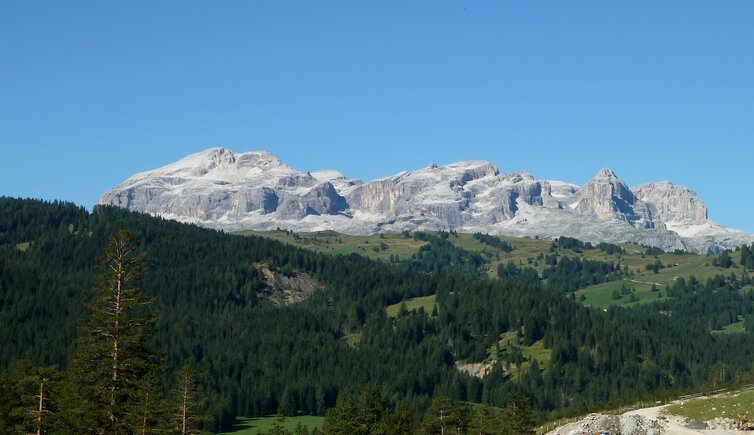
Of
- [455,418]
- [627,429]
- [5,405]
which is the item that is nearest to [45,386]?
[5,405]

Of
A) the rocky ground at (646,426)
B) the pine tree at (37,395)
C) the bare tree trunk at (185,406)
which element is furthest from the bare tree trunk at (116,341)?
the rocky ground at (646,426)

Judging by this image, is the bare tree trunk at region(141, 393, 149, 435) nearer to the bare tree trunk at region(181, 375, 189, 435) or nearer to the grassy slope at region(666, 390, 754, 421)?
the bare tree trunk at region(181, 375, 189, 435)

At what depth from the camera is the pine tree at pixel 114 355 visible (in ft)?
212

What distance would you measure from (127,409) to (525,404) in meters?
98.4

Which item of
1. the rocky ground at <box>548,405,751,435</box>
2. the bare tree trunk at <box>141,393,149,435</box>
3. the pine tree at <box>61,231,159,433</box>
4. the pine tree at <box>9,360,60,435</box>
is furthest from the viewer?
the rocky ground at <box>548,405,751,435</box>

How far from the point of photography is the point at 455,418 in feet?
443

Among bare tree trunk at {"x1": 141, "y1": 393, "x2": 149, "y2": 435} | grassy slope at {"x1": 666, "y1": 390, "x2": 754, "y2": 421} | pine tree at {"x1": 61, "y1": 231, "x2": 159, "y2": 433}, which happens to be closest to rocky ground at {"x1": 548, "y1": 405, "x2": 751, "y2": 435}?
grassy slope at {"x1": 666, "y1": 390, "x2": 754, "y2": 421}

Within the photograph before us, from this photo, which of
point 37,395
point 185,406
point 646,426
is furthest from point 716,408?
point 37,395

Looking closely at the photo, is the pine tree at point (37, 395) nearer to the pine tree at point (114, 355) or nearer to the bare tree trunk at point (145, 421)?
the bare tree trunk at point (145, 421)

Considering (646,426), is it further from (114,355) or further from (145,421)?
(114,355)

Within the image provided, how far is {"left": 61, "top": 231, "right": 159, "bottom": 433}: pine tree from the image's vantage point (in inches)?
2542

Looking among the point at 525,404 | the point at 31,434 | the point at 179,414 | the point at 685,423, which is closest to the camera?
the point at 31,434

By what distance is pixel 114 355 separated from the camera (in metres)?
64.8

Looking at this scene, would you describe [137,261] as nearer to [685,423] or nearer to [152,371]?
[152,371]
